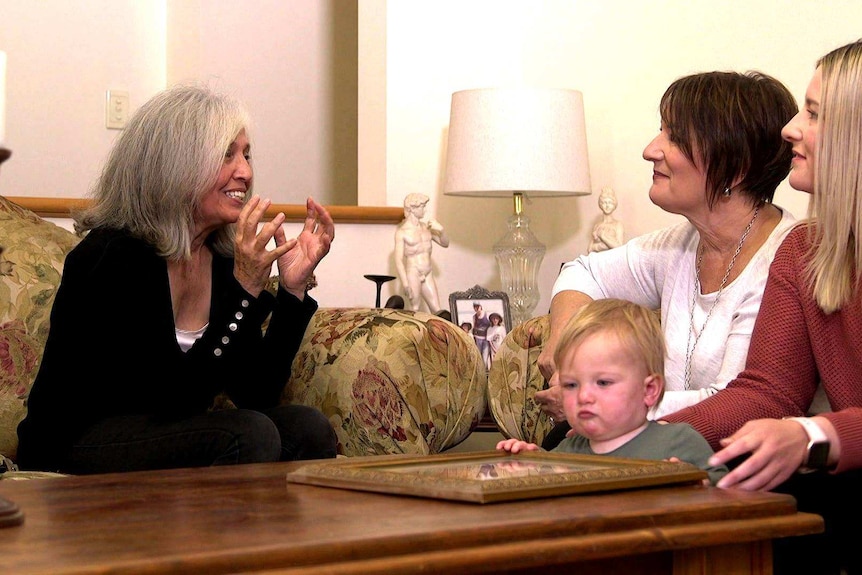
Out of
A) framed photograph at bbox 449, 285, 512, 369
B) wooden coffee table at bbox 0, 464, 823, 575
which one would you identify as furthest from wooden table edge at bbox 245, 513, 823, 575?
framed photograph at bbox 449, 285, 512, 369

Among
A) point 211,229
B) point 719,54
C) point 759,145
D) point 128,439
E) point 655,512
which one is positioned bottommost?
point 128,439

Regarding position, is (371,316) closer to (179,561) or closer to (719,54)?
(719,54)

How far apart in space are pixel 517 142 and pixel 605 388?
1634 millimetres

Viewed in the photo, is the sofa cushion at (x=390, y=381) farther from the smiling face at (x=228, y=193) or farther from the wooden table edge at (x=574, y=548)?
the wooden table edge at (x=574, y=548)

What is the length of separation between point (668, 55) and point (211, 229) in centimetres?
145

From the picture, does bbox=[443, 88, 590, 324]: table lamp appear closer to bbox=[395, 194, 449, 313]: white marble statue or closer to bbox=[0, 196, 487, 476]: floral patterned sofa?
bbox=[395, 194, 449, 313]: white marble statue

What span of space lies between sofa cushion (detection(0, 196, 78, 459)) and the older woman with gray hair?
0.54ft

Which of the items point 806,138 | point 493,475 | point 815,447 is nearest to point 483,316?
point 806,138

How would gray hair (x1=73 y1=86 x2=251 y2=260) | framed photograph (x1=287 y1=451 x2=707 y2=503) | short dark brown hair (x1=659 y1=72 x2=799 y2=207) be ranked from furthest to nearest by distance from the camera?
gray hair (x1=73 y1=86 x2=251 y2=260), short dark brown hair (x1=659 y1=72 x2=799 y2=207), framed photograph (x1=287 y1=451 x2=707 y2=503)

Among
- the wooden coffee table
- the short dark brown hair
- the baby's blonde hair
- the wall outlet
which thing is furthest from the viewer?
the wall outlet

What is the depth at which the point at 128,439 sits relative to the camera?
1834 mm

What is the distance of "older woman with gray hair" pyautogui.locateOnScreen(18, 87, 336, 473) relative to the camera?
1850 millimetres

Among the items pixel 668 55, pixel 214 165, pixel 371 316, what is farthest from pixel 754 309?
pixel 668 55

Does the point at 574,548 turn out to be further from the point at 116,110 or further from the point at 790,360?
the point at 116,110
